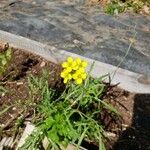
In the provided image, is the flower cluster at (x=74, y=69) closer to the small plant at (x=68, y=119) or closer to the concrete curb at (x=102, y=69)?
the small plant at (x=68, y=119)

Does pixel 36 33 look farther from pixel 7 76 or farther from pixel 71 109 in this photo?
pixel 71 109

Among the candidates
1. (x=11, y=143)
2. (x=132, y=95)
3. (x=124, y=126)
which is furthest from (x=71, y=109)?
(x=132, y=95)

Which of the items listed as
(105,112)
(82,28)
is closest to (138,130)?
(105,112)

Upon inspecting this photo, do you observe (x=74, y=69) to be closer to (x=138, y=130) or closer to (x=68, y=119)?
(x=68, y=119)

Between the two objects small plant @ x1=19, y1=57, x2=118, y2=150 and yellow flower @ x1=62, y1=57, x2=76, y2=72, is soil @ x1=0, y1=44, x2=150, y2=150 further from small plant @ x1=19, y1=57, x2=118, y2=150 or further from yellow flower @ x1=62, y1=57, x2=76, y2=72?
yellow flower @ x1=62, y1=57, x2=76, y2=72

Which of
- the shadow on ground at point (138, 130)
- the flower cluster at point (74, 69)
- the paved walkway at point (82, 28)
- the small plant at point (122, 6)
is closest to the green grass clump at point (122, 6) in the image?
the small plant at point (122, 6)
